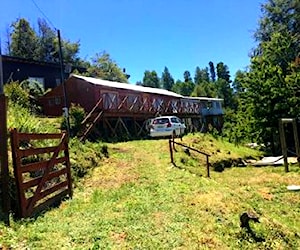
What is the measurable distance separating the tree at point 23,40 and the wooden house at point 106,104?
85.7 ft

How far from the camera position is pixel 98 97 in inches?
1112

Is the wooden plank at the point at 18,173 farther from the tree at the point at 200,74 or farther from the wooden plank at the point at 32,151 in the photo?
the tree at the point at 200,74

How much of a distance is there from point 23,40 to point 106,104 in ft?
105

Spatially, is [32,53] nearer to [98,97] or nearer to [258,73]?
[98,97]

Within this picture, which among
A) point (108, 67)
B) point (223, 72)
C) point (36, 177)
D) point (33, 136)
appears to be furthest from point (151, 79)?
point (33, 136)

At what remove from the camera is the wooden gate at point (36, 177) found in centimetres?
751

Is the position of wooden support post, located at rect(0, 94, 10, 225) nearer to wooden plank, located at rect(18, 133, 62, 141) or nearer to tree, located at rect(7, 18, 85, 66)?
wooden plank, located at rect(18, 133, 62, 141)

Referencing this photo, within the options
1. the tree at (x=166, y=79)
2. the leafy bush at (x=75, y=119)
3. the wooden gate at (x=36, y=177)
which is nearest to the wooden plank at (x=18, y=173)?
the wooden gate at (x=36, y=177)

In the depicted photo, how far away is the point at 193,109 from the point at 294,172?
28.5 m

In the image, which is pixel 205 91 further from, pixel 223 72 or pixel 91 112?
pixel 91 112

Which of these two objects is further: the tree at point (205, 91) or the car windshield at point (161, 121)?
the tree at point (205, 91)

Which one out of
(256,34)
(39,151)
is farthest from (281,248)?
(256,34)

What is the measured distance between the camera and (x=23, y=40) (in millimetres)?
54969

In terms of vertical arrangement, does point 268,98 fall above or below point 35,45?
below
